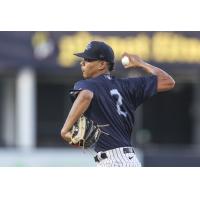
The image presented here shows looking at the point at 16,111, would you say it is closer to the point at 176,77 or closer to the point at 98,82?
the point at 176,77

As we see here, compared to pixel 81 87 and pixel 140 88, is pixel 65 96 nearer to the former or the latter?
pixel 140 88

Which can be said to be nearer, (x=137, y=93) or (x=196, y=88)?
(x=137, y=93)

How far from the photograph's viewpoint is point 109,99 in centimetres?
648

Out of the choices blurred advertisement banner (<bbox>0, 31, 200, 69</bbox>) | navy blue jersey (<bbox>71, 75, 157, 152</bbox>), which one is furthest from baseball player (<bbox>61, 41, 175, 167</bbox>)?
blurred advertisement banner (<bbox>0, 31, 200, 69</bbox>)

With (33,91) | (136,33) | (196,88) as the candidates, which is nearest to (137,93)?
(136,33)

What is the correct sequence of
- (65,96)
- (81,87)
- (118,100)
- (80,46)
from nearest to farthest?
(81,87) → (118,100) → (80,46) → (65,96)

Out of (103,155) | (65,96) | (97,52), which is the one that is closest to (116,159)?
(103,155)

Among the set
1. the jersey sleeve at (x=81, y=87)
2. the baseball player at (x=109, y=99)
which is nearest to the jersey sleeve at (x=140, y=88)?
the baseball player at (x=109, y=99)

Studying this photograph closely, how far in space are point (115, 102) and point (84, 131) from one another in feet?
0.95

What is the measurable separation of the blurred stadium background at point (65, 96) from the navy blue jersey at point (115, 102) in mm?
8756

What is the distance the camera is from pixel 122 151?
6.61m

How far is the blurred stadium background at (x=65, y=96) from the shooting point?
59.3ft

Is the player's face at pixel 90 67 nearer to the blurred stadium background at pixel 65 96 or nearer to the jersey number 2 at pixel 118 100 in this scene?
the jersey number 2 at pixel 118 100

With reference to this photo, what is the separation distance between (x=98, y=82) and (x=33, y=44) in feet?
40.0
